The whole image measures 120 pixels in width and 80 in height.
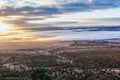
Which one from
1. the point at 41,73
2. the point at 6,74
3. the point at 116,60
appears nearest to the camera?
the point at 41,73

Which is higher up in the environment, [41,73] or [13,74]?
[41,73]

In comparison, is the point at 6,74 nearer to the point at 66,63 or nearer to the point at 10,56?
the point at 66,63

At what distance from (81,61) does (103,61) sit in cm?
1058

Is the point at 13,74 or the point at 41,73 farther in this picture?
the point at 13,74

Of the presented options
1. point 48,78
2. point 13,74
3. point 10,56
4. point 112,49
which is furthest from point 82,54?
point 48,78

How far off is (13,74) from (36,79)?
37978 mm

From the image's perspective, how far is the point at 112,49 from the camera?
19912 centimetres

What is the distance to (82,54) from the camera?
181125mm

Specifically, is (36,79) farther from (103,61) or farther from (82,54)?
(82,54)

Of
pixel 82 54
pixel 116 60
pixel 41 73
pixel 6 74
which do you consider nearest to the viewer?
pixel 41 73

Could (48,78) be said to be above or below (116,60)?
above

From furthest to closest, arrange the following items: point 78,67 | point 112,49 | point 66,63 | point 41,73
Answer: point 112,49 < point 66,63 < point 78,67 < point 41,73

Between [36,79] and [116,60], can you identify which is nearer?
[36,79]

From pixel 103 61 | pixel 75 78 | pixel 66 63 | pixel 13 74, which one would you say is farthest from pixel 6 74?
pixel 103 61
